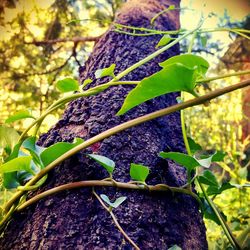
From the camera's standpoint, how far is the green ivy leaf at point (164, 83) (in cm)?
29

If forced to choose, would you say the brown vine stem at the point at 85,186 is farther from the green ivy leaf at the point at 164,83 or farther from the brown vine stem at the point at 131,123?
the green ivy leaf at the point at 164,83

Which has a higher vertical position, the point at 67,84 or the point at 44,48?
the point at 44,48

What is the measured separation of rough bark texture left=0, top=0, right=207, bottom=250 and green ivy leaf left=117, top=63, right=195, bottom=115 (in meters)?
0.14

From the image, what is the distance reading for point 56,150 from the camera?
37cm

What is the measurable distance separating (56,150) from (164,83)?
161 mm

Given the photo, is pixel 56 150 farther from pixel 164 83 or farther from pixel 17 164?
pixel 164 83

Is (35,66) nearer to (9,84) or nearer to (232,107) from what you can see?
(9,84)

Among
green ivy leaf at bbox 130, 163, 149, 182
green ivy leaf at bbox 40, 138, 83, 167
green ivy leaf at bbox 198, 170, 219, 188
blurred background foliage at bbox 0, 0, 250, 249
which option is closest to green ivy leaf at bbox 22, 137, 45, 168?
green ivy leaf at bbox 40, 138, 83, 167

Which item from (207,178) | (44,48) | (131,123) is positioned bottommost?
(207,178)

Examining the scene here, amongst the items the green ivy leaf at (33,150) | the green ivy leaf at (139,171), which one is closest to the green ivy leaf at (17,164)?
the green ivy leaf at (33,150)

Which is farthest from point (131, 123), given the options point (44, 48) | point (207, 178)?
point (44, 48)

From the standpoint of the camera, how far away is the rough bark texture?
1.20ft

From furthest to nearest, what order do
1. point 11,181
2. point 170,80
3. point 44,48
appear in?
point 44,48 → point 11,181 → point 170,80

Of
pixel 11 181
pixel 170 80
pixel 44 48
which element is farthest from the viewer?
pixel 44 48
